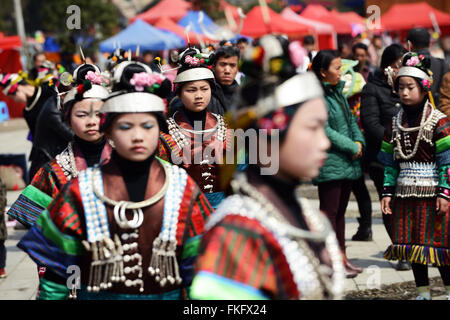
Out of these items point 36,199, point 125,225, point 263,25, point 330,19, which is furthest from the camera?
point 330,19

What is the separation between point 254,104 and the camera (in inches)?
103

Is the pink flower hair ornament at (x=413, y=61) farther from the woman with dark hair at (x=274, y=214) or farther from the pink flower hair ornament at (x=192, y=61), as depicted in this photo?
the woman with dark hair at (x=274, y=214)

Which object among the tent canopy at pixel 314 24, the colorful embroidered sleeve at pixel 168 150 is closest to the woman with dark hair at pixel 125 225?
the colorful embroidered sleeve at pixel 168 150

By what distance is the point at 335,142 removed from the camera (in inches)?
257

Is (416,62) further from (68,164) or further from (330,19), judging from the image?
(330,19)

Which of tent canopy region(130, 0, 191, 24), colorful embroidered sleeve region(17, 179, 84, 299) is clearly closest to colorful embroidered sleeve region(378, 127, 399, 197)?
colorful embroidered sleeve region(17, 179, 84, 299)

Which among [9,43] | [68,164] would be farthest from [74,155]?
[9,43]

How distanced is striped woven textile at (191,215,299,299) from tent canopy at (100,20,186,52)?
17891mm

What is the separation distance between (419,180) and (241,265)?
3629mm

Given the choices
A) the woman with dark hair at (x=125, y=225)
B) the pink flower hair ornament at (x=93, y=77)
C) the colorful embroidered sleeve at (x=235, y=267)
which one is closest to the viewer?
the colorful embroidered sleeve at (x=235, y=267)

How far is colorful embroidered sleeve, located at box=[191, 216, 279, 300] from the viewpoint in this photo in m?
2.42

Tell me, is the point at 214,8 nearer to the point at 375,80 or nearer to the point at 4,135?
the point at 4,135

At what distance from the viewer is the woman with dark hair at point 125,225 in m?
3.39

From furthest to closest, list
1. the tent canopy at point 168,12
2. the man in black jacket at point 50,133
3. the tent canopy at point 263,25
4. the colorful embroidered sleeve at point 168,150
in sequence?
1. the tent canopy at point 168,12
2. the tent canopy at point 263,25
3. the man in black jacket at point 50,133
4. the colorful embroidered sleeve at point 168,150
